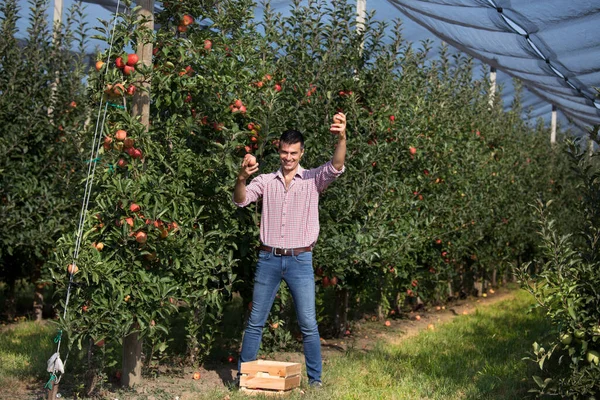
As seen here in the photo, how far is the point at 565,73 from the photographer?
880 centimetres

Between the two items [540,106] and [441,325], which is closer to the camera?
[441,325]

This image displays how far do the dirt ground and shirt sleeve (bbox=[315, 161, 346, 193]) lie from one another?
5.23 ft

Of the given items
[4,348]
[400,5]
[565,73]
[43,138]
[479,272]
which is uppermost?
[400,5]

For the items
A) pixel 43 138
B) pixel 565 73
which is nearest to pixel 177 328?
pixel 43 138

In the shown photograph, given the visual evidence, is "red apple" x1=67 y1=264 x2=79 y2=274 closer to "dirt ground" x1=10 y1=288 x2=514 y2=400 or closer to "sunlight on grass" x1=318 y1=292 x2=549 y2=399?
"dirt ground" x1=10 y1=288 x2=514 y2=400

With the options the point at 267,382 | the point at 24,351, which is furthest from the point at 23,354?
the point at 267,382

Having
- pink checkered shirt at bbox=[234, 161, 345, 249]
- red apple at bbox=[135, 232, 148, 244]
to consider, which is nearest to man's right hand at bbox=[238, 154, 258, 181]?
pink checkered shirt at bbox=[234, 161, 345, 249]

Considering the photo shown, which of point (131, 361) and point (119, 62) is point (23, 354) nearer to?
point (131, 361)

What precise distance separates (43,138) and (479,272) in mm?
6962

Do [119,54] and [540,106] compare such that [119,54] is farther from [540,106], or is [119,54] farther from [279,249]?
[540,106]

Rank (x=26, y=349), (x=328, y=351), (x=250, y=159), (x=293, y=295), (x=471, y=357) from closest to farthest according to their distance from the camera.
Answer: (x=250, y=159)
(x=293, y=295)
(x=26, y=349)
(x=471, y=357)
(x=328, y=351)

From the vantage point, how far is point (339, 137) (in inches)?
187

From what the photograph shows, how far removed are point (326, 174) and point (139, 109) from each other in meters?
1.33

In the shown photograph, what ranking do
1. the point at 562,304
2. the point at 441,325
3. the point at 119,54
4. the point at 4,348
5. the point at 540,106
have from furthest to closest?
1. the point at 540,106
2. the point at 441,325
3. the point at 4,348
4. the point at 119,54
5. the point at 562,304
